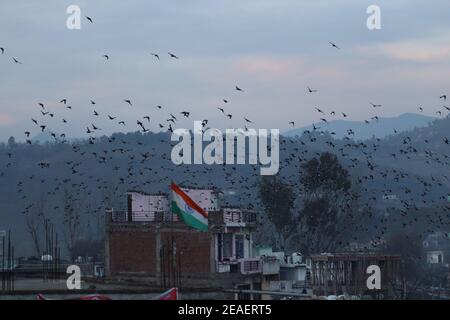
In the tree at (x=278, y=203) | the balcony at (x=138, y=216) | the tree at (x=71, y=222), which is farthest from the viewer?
the tree at (x=71, y=222)

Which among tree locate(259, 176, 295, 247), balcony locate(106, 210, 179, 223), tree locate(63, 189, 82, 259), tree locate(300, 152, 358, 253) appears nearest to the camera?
balcony locate(106, 210, 179, 223)

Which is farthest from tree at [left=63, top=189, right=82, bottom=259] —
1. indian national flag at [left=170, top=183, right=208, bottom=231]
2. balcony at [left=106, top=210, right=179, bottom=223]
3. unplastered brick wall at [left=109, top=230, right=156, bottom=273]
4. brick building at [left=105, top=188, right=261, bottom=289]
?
indian national flag at [left=170, top=183, right=208, bottom=231]

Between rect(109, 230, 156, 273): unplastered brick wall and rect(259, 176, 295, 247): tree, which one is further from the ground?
rect(259, 176, 295, 247): tree

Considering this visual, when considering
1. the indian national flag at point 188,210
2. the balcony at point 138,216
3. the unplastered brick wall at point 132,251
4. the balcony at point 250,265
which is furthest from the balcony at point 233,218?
the unplastered brick wall at point 132,251

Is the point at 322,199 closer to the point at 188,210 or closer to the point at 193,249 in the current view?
the point at 193,249

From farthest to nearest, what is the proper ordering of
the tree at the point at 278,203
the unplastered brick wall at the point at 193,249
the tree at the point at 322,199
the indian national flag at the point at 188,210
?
1. the tree at the point at 278,203
2. the tree at the point at 322,199
3. the unplastered brick wall at the point at 193,249
4. the indian national flag at the point at 188,210

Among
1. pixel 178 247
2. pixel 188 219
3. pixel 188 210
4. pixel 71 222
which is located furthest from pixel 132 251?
pixel 71 222

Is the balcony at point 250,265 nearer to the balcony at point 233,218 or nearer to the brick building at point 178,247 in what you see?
the brick building at point 178,247

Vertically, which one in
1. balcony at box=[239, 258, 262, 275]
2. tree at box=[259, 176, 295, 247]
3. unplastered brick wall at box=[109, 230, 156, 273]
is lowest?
balcony at box=[239, 258, 262, 275]

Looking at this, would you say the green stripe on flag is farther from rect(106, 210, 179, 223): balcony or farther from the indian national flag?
rect(106, 210, 179, 223): balcony
